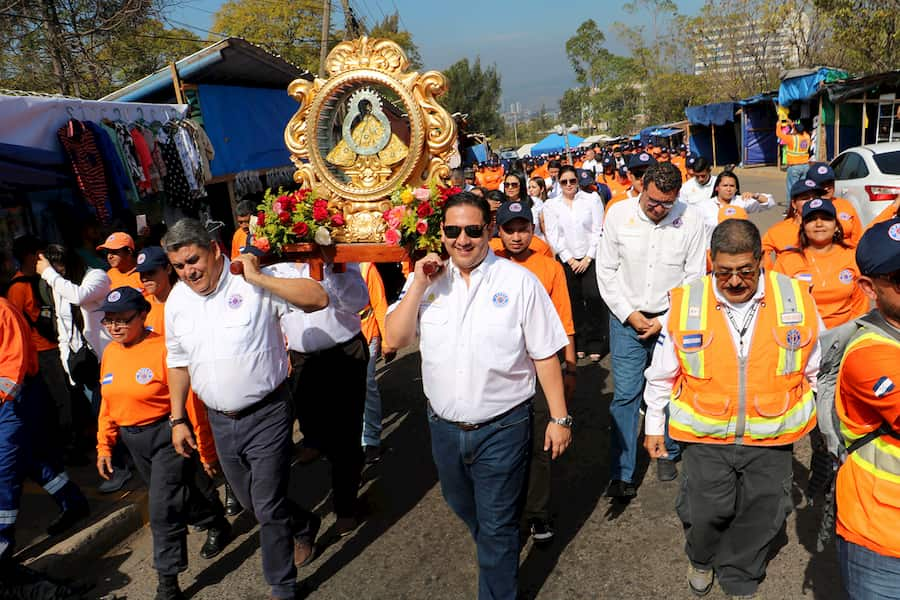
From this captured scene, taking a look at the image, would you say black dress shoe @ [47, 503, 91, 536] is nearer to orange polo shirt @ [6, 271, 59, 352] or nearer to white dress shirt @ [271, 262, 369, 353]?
orange polo shirt @ [6, 271, 59, 352]

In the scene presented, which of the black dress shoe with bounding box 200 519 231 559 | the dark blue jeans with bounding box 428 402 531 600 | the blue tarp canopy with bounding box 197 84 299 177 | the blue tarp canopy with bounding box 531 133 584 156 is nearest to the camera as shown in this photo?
the dark blue jeans with bounding box 428 402 531 600

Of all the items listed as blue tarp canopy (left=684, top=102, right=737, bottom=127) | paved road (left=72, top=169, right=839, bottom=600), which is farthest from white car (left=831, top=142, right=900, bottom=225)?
blue tarp canopy (left=684, top=102, right=737, bottom=127)

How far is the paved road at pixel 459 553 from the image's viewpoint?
3672mm

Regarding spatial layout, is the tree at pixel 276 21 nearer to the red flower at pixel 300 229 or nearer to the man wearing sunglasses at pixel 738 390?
the red flower at pixel 300 229

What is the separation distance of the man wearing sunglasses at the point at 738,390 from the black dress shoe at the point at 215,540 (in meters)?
2.92

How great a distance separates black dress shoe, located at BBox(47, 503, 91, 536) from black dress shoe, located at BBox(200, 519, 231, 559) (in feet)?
3.51

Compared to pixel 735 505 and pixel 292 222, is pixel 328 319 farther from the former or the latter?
pixel 735 505

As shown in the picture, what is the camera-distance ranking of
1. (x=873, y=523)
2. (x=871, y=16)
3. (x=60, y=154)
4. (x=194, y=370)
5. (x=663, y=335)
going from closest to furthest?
(x=873, y=523) < (x=663, y=335) < (x=194, y=370) < (x=60, y=154) < (x=871, y=16)

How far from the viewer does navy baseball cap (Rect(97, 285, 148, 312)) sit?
3.80 m

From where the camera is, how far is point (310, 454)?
5586 mm

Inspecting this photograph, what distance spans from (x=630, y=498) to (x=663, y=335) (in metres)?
1.72

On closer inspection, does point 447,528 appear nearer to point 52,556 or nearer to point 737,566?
point 737,566

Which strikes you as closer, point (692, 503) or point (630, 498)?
point (692, 503)

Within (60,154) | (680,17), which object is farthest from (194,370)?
(680,17)
